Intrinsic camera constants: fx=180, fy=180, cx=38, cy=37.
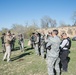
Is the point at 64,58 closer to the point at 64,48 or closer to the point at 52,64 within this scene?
the point at 64,48

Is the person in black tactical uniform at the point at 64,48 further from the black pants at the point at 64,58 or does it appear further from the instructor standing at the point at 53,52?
the instructor standing at the point at 53,52

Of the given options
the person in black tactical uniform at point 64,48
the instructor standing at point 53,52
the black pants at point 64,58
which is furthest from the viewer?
the black pants at point 64,58

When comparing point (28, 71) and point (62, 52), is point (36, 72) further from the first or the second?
point (62, 52)

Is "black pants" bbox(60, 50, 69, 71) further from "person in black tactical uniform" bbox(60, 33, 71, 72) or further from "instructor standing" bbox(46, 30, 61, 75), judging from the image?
"instructor standing" bbox(46, 30, 61, 75)

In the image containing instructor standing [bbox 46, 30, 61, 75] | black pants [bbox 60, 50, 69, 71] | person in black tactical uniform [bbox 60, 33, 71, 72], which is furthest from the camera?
black pants [bbox 60, 50, 69, 71]

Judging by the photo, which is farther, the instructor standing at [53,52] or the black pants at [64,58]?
the black pants at [64,58]

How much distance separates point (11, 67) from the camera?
10.5 meters

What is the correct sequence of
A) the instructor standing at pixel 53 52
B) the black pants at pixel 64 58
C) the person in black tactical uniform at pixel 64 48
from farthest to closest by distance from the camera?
the black pants at pixel 64 58 → the person in black tactical uniform at pixel 64 48 → the instructor standing at pixel 53 52

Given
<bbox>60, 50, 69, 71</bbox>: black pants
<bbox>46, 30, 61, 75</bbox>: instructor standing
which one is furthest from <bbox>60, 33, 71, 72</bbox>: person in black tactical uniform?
<bbox>46, 30, 61, 75</bbox>: instructor standing

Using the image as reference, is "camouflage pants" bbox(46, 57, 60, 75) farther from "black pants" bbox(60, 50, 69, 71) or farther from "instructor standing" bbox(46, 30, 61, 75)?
"black pants" bbox(60, 50, 69, 71)

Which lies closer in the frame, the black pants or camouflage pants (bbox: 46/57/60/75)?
camouflage pants (bbox: 46/57/60/75)

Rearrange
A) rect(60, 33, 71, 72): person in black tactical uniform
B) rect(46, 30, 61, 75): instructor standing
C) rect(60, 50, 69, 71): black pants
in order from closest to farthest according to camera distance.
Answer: rect(46, 30, 61, 75): instructor standing
rect(60, 33, 71, 72): person in black tactical uniform
rect(60, 50, 69, 71): black pants

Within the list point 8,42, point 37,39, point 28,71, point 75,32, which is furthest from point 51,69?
point 75,32

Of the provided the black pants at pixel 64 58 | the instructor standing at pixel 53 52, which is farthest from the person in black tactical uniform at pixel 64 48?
the instructor standing at pixel 53 52
